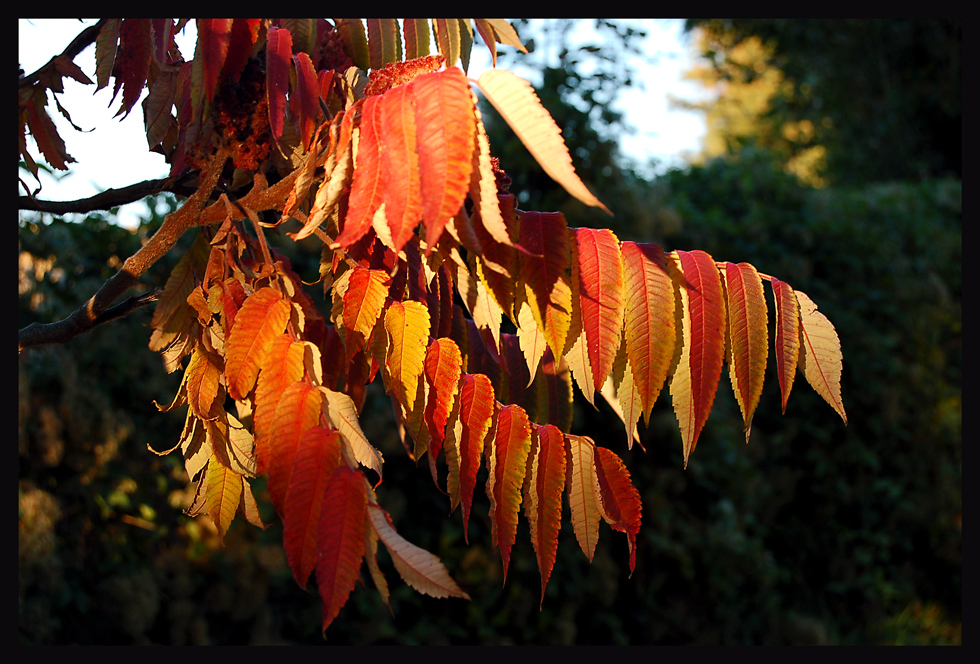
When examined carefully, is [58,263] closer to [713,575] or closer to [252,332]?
[252,332]

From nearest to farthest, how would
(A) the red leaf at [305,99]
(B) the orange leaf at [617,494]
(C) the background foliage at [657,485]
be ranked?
(B) the orange leaf at [617,494] < (A) the red leaf at [305,99] < (C) the background foliage at [657,485]

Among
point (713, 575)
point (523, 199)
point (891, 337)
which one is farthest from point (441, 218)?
point (891, 337)

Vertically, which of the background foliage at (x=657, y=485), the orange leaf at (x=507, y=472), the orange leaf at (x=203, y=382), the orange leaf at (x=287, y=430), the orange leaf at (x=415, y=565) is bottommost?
the background foliage at (x=657, y=485)

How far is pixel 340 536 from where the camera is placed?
73 centimetres

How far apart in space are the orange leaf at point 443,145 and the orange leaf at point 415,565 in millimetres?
272

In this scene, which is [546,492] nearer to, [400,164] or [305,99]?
[400,164]

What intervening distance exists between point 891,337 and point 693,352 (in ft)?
13.9

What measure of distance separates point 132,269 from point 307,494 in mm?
620

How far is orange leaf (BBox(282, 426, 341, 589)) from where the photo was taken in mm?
738

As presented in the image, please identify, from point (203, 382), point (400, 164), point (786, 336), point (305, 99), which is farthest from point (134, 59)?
point (786, 336)

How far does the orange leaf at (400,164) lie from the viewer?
0.73 m

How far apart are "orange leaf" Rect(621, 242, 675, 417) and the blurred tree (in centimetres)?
734

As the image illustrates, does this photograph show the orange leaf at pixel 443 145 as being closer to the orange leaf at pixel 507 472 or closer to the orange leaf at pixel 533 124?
the orange leaf at pixel 533 124

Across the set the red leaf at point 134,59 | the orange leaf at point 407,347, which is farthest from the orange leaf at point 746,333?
the red leaf at point 134,59
